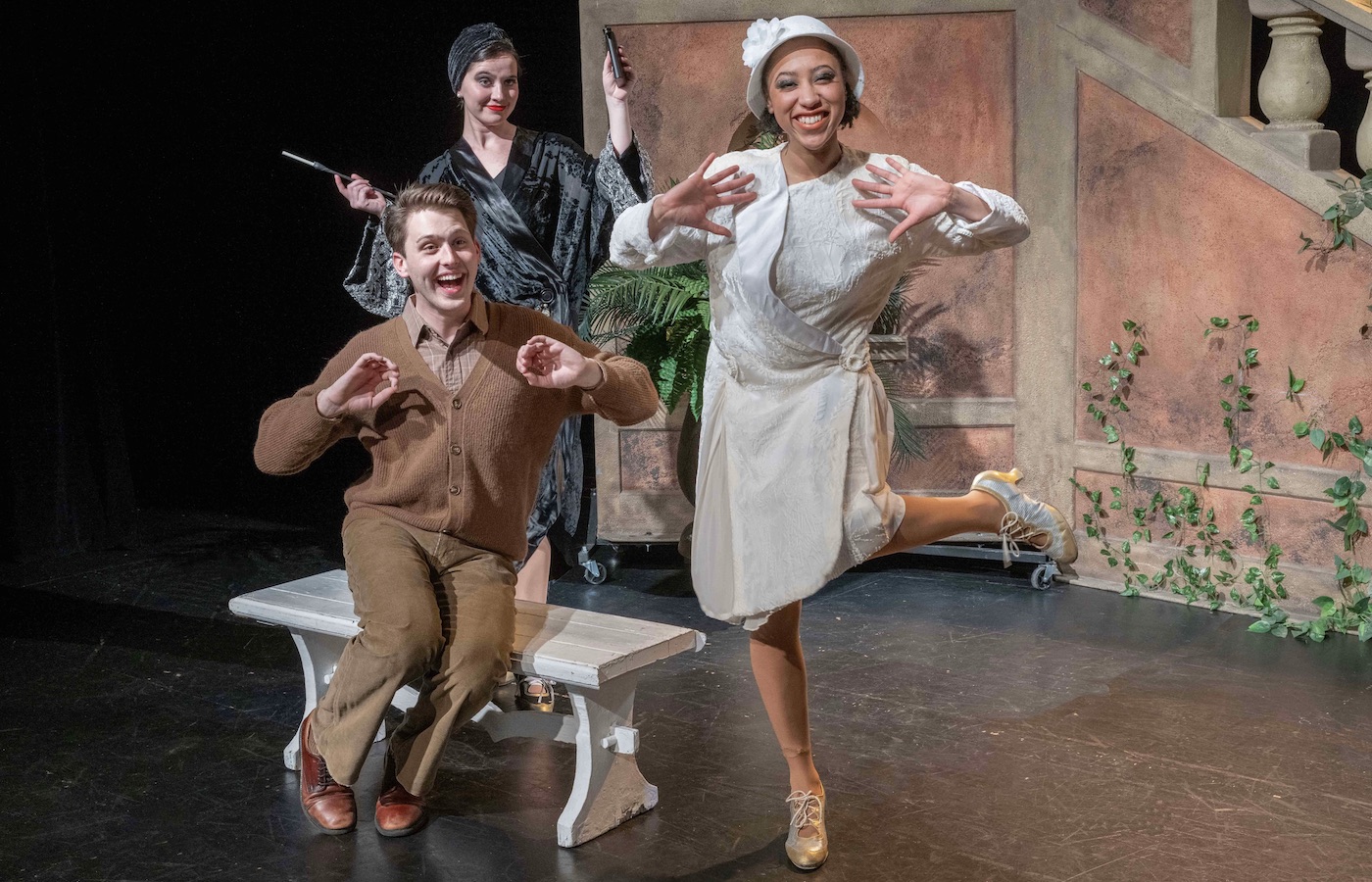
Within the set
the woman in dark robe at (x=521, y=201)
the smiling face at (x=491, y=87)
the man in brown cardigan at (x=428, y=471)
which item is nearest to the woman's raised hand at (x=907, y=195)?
the man in brown cardigan at (x=428, y=471)

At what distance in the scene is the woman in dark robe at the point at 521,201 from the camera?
3.96 m

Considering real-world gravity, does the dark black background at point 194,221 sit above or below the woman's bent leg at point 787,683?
above

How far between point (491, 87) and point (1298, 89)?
102 inches

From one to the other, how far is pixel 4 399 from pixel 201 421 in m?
1.47

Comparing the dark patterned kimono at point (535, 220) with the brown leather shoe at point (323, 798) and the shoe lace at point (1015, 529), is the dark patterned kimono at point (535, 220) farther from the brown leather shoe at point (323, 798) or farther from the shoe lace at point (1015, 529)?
the shoe lace at point (1015, 529)

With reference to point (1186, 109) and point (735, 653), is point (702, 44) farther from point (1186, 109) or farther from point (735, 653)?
point (735, 653)

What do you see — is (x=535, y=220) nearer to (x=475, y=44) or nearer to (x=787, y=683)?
(x=475, y=44)

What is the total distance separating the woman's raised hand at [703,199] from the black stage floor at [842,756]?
4.43 feet

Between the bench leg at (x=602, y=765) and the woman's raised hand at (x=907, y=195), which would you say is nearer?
the woman's raised hand at (x=907, y=195)

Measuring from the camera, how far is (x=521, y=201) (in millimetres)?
4078

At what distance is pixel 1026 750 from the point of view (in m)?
3.58

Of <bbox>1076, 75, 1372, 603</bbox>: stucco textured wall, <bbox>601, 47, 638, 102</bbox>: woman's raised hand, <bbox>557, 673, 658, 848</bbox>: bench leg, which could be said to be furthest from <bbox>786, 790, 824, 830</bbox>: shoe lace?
<bbox>1076, 75, 1372, 603</bbox>: stucco textured wall

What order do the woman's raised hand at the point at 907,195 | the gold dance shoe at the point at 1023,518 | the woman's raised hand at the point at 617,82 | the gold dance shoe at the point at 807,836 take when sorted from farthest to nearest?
1. the woman's raised hand at the point at 617,82
2. the gold dance shoe at the point at 1023,518
3. the gold dance shoe at the point at 807,836
4. the woman's raised hand at the point at 907,195

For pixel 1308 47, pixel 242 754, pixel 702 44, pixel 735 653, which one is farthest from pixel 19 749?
pixel 1308 47
